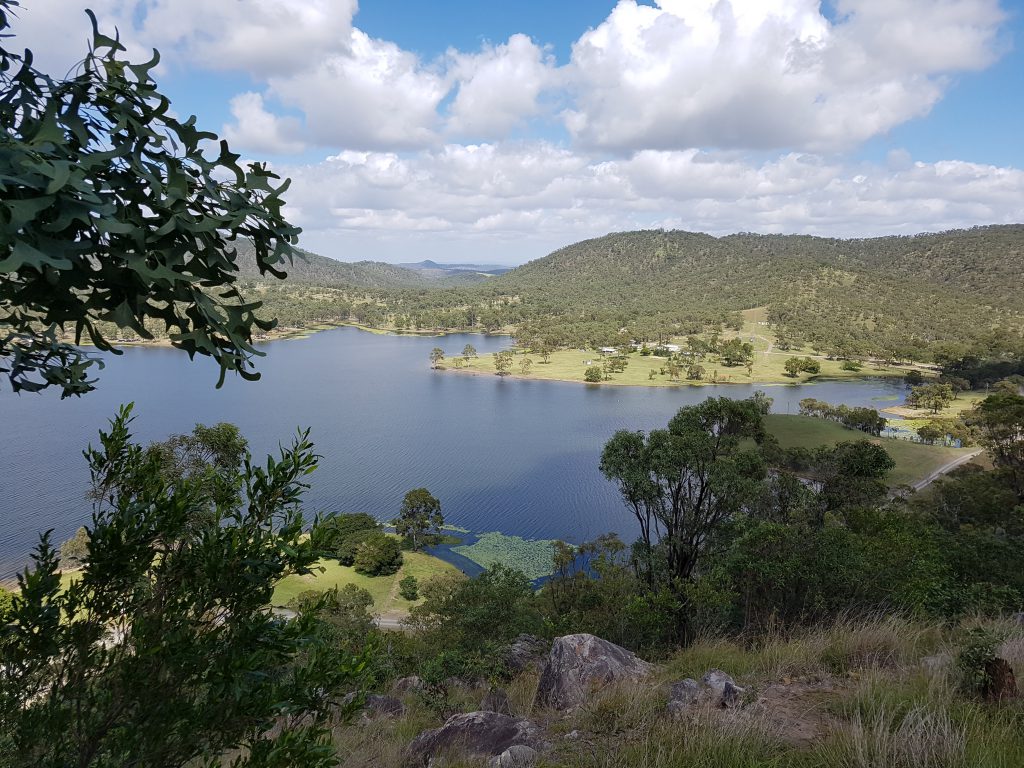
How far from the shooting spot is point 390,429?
5675 cm

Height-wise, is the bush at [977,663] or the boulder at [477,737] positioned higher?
the bush at [977,663]

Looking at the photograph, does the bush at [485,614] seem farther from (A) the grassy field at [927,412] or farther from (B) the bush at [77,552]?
(A) the grassy field at [927,412]

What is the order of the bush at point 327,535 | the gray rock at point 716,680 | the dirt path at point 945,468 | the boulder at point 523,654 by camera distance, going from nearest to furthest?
the bush at point 327,535 → the gray rock at point 716,680 → the boulder at point 523,654 → the dirt path at point 945,468

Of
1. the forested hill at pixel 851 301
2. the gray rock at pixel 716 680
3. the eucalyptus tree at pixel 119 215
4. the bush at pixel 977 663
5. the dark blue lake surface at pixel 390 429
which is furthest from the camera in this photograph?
the forested hill at pixel 851 301

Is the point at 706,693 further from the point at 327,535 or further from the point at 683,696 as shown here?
the point at 327,535

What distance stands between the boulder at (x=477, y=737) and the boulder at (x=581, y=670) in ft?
3.35

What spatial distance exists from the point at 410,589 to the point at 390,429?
3037 centimetres

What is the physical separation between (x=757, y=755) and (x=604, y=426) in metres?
57.5

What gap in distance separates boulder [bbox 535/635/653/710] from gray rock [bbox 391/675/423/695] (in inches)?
124

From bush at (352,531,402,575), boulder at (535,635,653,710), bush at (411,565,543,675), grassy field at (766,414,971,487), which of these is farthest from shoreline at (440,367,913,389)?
boulder at (535,635,653,710)

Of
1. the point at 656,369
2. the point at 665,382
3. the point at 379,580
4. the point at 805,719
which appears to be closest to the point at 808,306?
the point at 656,369

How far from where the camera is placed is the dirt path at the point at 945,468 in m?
39.1

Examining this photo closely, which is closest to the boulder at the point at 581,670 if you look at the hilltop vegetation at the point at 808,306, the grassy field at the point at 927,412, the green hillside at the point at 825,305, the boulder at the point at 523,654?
the boulder at the point at 523,654

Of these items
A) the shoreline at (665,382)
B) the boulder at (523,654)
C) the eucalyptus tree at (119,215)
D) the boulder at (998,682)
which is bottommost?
the shoreline at (665,382)
